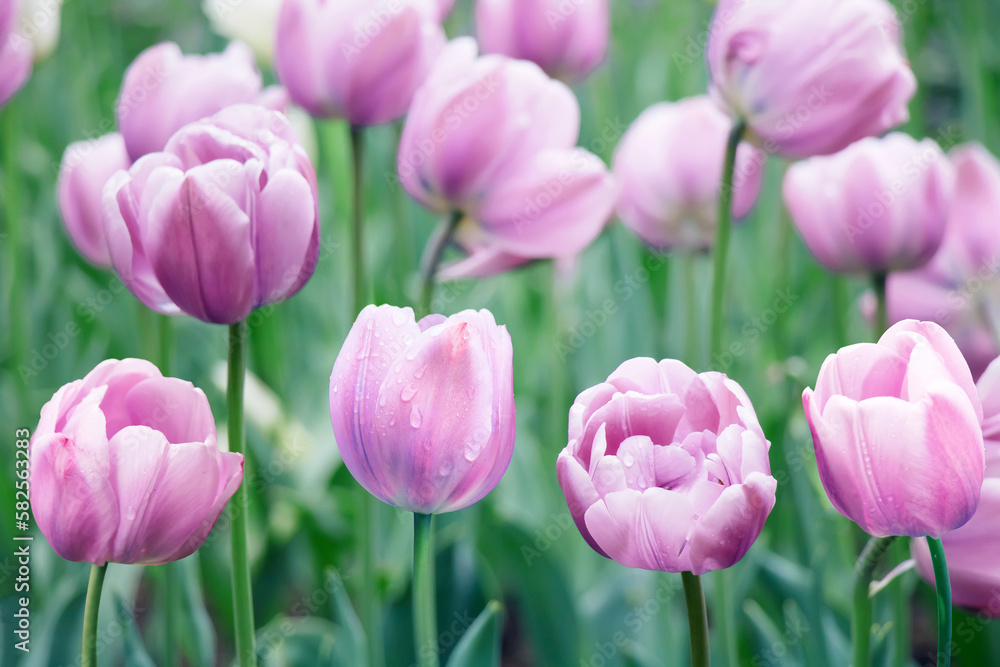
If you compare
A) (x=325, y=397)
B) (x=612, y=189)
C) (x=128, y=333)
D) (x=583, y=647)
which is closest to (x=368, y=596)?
(x=583, y=647)

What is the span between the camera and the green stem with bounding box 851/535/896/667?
1.27 feet

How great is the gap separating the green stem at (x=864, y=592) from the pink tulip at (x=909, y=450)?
1.2 inches

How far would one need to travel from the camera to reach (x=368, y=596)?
625mm

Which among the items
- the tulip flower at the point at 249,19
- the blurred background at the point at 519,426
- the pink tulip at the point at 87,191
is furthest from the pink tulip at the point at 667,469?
the tulip flower at the point at 249,19

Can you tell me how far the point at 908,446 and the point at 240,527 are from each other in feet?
1.02

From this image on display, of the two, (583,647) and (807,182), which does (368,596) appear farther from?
(807,182)

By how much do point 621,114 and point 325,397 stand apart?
0.89 m

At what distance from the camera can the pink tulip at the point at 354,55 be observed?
1.94ft

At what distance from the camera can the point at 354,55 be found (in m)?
0.59

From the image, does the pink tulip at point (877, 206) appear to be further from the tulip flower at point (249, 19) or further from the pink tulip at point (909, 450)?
the tulip flower at point (249, 19)

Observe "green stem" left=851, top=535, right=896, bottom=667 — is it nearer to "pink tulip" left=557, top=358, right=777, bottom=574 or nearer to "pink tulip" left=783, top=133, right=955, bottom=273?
"pink tulip" left=557, top=358, right=777, bottom=574

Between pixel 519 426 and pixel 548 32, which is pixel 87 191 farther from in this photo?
pixel 519 426

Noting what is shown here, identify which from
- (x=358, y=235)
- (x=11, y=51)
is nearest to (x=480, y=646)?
(x=358, y=235)

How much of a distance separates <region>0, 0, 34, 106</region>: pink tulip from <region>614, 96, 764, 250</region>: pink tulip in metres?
0.49
